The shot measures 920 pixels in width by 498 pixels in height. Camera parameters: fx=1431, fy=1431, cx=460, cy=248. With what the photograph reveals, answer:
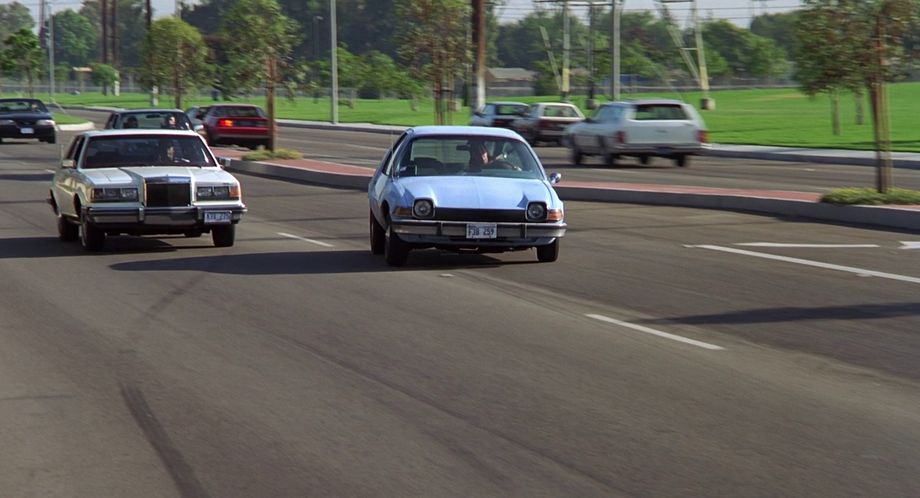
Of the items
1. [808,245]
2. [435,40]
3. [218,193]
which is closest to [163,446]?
[218,193]

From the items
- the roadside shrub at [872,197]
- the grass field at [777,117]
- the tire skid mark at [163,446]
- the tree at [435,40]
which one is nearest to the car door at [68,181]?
the tire skid mark at [163,446]

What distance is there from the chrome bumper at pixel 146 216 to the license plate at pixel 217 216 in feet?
0.30

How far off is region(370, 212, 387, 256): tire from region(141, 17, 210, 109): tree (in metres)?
44.9

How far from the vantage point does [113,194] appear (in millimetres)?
16250

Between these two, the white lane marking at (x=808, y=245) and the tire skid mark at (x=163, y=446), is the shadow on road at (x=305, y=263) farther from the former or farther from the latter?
the tire skid mark at (x=163, y=446)

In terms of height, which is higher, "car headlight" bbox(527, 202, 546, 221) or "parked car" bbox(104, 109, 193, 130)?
"parked car" bbox(104, 109, 193, 130)

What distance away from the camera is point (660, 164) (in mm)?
37531

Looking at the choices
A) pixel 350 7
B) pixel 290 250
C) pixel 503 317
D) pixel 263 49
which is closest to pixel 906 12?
pixel 290 250

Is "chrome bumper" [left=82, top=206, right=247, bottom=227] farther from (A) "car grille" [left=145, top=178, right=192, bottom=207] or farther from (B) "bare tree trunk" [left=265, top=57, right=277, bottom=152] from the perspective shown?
(B) "bare tree trunk" [left=265, top=57, right=277, bottom=152]

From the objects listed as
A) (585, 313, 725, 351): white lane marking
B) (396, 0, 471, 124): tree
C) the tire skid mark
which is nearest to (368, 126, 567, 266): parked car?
(585, 313, 725, 351): white lane marking

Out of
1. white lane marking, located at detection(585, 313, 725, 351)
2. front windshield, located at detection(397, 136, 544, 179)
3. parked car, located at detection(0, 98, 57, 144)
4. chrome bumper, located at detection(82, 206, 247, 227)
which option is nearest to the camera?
white lane marking, located at detection(585, 313, 725, 351)

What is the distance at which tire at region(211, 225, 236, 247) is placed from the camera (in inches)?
674

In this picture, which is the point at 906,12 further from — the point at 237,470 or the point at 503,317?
the point at 237,470

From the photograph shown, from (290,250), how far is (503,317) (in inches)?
232
